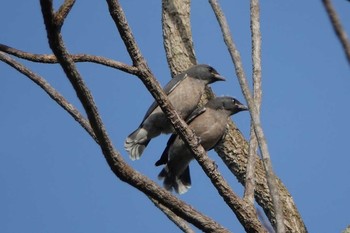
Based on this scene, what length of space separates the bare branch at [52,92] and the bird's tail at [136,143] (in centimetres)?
257

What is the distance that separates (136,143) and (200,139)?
30.9 inches

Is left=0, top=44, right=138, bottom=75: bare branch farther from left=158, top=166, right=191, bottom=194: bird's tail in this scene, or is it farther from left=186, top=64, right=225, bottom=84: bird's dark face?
left=158, top=166, right=191, bottom=194: bird's tail

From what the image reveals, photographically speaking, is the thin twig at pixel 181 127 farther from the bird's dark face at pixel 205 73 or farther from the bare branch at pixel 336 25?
the bird's dark face at pixel 205 73

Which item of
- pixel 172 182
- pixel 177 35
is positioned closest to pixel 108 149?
pixel 172 182

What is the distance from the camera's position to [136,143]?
22.9 feet

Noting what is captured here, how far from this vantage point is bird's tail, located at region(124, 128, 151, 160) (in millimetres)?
6926

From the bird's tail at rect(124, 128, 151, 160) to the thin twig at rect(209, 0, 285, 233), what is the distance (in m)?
2.35

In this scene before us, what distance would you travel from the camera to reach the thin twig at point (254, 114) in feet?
9.57

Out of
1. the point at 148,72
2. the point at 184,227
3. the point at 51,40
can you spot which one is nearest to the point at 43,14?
the point at 51,40

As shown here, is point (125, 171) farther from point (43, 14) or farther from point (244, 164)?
point (244, 164)

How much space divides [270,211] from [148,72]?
9.51 feet

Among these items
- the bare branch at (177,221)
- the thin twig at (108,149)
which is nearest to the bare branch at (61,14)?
the thin twig at (108,149)

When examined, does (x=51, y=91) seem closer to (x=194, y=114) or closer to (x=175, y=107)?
(x=175, y=107)

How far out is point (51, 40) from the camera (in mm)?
2957
